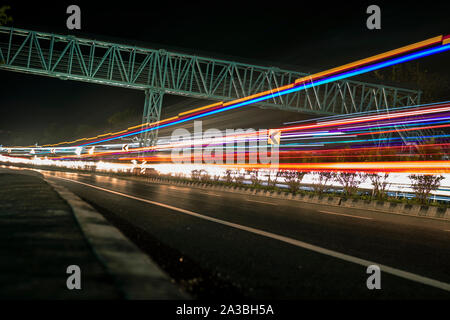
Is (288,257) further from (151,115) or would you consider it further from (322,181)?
(151,115)

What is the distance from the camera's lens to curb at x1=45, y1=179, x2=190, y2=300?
9.34 ft

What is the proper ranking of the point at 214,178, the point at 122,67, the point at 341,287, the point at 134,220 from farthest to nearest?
1. the point at 122,67
2. the point at 214,178
3. the point at 134,220
4. the point at 341,287

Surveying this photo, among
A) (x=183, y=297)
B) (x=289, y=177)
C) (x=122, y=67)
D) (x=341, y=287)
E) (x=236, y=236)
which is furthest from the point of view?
(x=122, y=67)

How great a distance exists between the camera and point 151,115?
41406mm

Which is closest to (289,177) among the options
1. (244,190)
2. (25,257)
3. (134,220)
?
(244,190)

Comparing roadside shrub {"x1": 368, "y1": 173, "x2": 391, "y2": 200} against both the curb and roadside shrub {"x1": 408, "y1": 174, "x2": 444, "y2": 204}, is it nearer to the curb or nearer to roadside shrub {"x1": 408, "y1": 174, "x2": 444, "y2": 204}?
roadside shrub {"x1": 408, "y1": 174, "x2": 444, "y2": 204}

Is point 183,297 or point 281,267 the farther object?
point 281,267

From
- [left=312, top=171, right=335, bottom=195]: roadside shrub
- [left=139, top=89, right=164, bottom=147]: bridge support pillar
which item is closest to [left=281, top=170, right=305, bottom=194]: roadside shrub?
[left=312, top=171, right=335, bottom=195]: roadside shrub

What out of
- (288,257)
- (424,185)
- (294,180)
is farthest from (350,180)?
(288,257)

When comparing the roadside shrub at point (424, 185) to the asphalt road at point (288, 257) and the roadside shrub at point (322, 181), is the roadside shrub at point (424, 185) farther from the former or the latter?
the asphalt road at point (288, 257)
